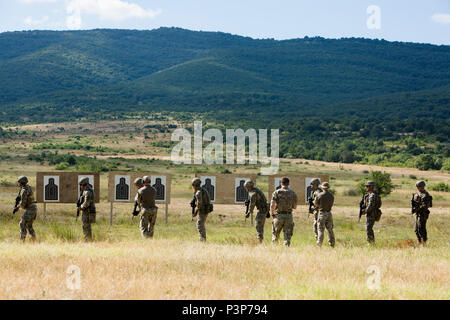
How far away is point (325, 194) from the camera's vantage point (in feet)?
48.5

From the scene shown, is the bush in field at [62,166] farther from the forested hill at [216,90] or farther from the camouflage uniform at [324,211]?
the forested hill at [216,90]

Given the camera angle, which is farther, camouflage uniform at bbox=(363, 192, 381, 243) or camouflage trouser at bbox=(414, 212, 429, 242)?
camouflage trouser at bbox=(414, 212, 429, 242)

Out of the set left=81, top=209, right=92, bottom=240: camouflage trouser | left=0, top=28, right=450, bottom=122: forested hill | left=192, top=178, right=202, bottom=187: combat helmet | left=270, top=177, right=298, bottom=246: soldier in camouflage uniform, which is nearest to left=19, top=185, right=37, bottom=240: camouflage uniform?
left=81, top=209, right=92, bottom=240: camouflage trouser

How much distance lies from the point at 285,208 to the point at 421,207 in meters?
3.47

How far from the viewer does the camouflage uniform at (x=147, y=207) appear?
1499 centimetres

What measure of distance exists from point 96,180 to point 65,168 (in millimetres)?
33856

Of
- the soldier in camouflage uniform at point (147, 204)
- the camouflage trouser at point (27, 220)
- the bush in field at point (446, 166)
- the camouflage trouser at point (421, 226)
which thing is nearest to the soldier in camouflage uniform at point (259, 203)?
the soldier in camouflage uniform at point (147, 204)

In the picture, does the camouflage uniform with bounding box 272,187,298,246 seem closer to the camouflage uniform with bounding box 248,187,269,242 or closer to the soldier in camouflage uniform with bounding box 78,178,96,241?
the camouflage uniform with bounding box 248,187,269,242

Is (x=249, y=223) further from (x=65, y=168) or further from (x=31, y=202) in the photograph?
(x=65, y=168)

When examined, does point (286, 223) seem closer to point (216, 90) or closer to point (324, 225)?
point (324, 225)

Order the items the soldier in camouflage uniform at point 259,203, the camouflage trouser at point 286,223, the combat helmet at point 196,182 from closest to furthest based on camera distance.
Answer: the camouflage trouser at point 286,223, the combat helmet at point 196,182, the soldier in camouflage uniform at point 259,203

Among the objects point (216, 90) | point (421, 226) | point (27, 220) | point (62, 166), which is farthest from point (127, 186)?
point (216, 90)

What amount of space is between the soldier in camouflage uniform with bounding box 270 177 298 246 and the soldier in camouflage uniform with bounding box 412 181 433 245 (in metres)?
3.17

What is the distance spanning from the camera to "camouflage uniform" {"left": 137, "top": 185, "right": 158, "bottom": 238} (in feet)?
49.2
